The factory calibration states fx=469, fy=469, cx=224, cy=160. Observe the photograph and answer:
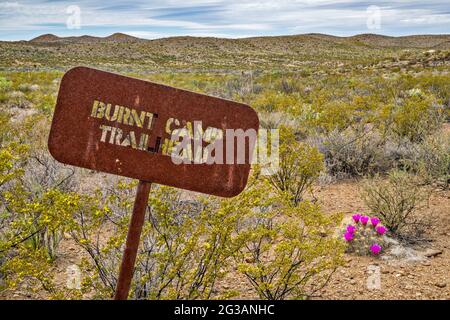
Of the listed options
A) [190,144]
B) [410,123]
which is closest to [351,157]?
[410,123]

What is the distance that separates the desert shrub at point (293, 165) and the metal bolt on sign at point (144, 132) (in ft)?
11.5

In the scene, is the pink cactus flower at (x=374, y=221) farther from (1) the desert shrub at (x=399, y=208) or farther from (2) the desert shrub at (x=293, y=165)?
(2) the desert shrub at (x=293, y=165)


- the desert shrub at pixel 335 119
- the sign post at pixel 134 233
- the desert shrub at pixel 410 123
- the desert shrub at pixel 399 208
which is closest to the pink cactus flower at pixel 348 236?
the desert shrub at pixel 399 208

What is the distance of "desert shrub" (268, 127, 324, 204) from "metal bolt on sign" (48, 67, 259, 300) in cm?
352

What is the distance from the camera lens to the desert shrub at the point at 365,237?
5.11 m

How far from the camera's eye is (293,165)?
6840mm

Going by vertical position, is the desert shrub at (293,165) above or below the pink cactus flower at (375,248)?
above

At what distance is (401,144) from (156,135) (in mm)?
6802

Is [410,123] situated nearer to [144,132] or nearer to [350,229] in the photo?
[350,229]

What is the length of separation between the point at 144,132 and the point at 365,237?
11.2 ft

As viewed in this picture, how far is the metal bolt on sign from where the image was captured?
2.58m

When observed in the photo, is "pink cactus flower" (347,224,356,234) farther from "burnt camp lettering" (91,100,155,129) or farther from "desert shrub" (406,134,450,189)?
"burnt camp lettering" (91,100,155,129)
